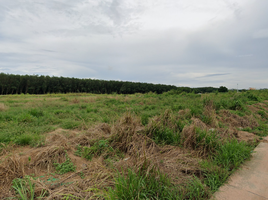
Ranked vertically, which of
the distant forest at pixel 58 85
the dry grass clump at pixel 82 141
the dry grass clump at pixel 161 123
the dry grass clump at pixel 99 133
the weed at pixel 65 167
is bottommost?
the weed at pixel 65 167

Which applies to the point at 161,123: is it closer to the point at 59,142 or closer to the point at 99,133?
the point at 99,133

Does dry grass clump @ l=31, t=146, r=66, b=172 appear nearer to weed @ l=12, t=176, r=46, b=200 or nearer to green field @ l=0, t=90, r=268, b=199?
green field @ l=0, t=90, r=268, b=199

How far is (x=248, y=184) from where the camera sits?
227 centimetres

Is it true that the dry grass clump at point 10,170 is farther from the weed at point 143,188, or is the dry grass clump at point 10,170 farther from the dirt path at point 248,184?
the dirt path at point 248,184

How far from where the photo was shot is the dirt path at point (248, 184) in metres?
2.03

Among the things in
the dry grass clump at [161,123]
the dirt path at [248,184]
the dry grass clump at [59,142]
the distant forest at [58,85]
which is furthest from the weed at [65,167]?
the distant forest at [58,85]

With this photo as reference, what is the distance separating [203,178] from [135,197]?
4.01ft

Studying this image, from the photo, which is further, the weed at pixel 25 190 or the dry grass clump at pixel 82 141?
the dry grass clump at pixel 82 141

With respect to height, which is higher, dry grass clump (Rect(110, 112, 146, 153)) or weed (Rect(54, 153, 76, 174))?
dry grass clump (Rect(110, 112, 146, 153))

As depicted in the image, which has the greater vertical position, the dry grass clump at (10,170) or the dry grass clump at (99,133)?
the dry grass clump at (99,133)

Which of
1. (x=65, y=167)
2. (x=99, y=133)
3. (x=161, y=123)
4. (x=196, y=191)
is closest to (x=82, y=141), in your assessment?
(x=99, y=133)

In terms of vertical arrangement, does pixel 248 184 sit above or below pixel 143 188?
below

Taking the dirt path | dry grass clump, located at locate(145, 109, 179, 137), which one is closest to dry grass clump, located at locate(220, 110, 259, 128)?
dry grass clump, located at locate(145, 109, 179, 137)

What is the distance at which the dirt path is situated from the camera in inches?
79.8
